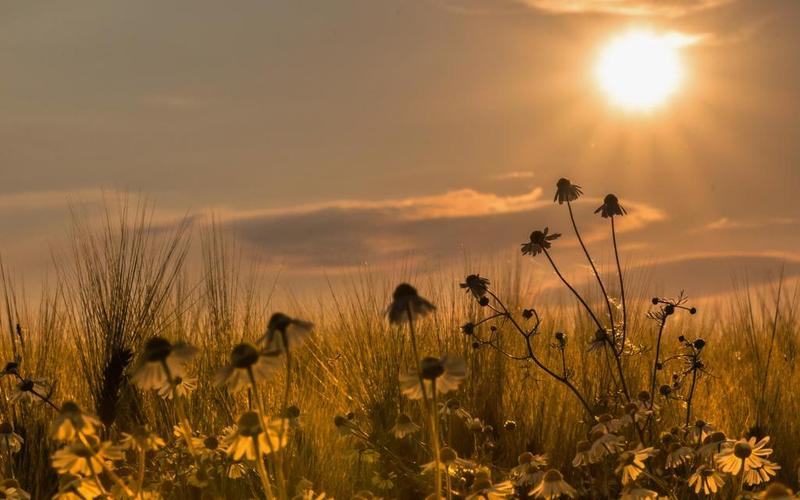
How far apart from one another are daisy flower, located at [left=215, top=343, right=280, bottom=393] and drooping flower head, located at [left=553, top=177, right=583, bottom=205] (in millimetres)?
1808

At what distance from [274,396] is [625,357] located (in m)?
1.72

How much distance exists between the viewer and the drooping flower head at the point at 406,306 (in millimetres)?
1382

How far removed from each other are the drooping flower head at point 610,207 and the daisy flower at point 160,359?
1885 millimetres

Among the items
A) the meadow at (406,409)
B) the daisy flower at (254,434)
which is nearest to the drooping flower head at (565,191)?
the meadow at (406,409)

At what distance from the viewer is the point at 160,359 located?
148cm

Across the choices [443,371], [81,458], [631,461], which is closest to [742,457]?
[631,461]

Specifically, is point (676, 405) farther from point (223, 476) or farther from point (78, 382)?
point (78, 382)

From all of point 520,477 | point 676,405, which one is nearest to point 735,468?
point 520,477

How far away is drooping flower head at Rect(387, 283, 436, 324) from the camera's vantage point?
4.54 feet

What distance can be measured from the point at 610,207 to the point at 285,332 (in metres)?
1.94

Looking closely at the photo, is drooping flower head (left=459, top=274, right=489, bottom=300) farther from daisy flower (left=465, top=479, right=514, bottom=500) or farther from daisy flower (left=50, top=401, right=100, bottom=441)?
daisy flower (left=50, top=401, right=100, bottom=441)

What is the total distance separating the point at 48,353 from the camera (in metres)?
4.15

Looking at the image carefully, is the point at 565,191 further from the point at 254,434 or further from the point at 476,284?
the point at 254,434

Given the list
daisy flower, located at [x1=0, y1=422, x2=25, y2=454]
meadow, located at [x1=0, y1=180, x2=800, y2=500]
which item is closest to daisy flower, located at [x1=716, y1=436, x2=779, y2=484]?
meadow, located at [x1=0, y1=180, x2=800, y2=500]
